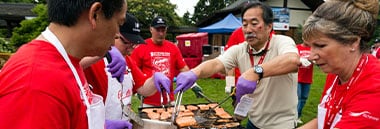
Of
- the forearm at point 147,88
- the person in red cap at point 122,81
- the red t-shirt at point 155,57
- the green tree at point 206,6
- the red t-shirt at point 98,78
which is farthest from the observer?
the green tree at point 206,6

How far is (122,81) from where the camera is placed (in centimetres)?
248

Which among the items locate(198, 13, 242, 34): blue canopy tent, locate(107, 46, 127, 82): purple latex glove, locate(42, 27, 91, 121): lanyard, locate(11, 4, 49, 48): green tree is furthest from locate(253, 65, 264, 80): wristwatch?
locate(198, 13, 242, 34): blue canopy tent

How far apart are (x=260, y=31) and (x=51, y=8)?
1.91 meters

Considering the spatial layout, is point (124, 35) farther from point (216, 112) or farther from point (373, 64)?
point (373, 64)

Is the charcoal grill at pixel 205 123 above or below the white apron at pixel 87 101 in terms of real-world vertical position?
below

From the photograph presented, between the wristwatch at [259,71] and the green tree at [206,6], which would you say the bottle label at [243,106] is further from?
the green tree at [206,6]

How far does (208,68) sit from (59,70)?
1996 mm

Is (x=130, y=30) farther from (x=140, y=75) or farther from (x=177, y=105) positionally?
(x=177, y=105)

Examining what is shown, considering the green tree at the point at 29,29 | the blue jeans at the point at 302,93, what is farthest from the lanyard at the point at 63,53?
the green tree at the point at 29,29

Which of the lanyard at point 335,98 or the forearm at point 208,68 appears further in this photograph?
the forearm at point 208,68

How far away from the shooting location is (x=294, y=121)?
9.49 ft

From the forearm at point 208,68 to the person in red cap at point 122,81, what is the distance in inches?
12.4

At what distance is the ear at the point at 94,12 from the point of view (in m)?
1.06

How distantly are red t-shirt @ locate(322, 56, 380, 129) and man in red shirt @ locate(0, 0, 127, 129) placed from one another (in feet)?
3.54
